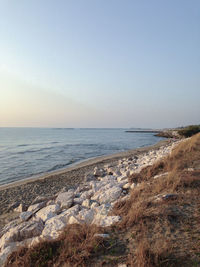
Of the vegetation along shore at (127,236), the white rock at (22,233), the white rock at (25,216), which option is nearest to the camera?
the vegetation along shore at (127,236)

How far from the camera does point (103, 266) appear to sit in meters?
1.87

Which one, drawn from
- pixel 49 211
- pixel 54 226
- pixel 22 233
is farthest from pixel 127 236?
pixel 49 211

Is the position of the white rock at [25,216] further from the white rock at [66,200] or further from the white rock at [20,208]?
the white rock at [20,208]

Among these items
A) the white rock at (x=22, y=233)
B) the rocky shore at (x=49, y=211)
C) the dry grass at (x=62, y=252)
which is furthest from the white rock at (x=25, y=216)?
the dry grass at (x=62, y=252)

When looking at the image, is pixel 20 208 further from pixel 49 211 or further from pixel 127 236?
pixel 127 236

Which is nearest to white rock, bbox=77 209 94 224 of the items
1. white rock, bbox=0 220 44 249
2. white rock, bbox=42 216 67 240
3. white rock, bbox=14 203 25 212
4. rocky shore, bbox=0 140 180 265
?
rocky shore, bbox=0 140 180 265

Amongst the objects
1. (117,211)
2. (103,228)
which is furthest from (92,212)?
(103,228)

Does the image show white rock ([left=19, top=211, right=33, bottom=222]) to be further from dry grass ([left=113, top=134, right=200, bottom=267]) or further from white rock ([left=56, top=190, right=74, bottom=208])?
dry grass ([left=113, top=134, right=200, bottom=267])

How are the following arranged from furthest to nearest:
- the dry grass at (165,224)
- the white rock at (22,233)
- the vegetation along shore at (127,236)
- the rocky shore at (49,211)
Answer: the white rock at (22,233)
the rocky shore at (49,211)
the vegetation along shore at (127,236)
the dry grass at (165,224)

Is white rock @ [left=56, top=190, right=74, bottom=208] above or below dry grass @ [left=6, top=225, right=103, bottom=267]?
below

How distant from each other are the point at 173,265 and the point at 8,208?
6363 millimetres

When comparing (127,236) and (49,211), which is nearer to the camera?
(127,236)

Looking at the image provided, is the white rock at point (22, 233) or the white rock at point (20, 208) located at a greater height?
the white rock at point (22, 233)

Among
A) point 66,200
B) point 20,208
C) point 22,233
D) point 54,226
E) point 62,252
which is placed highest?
point 62,252
